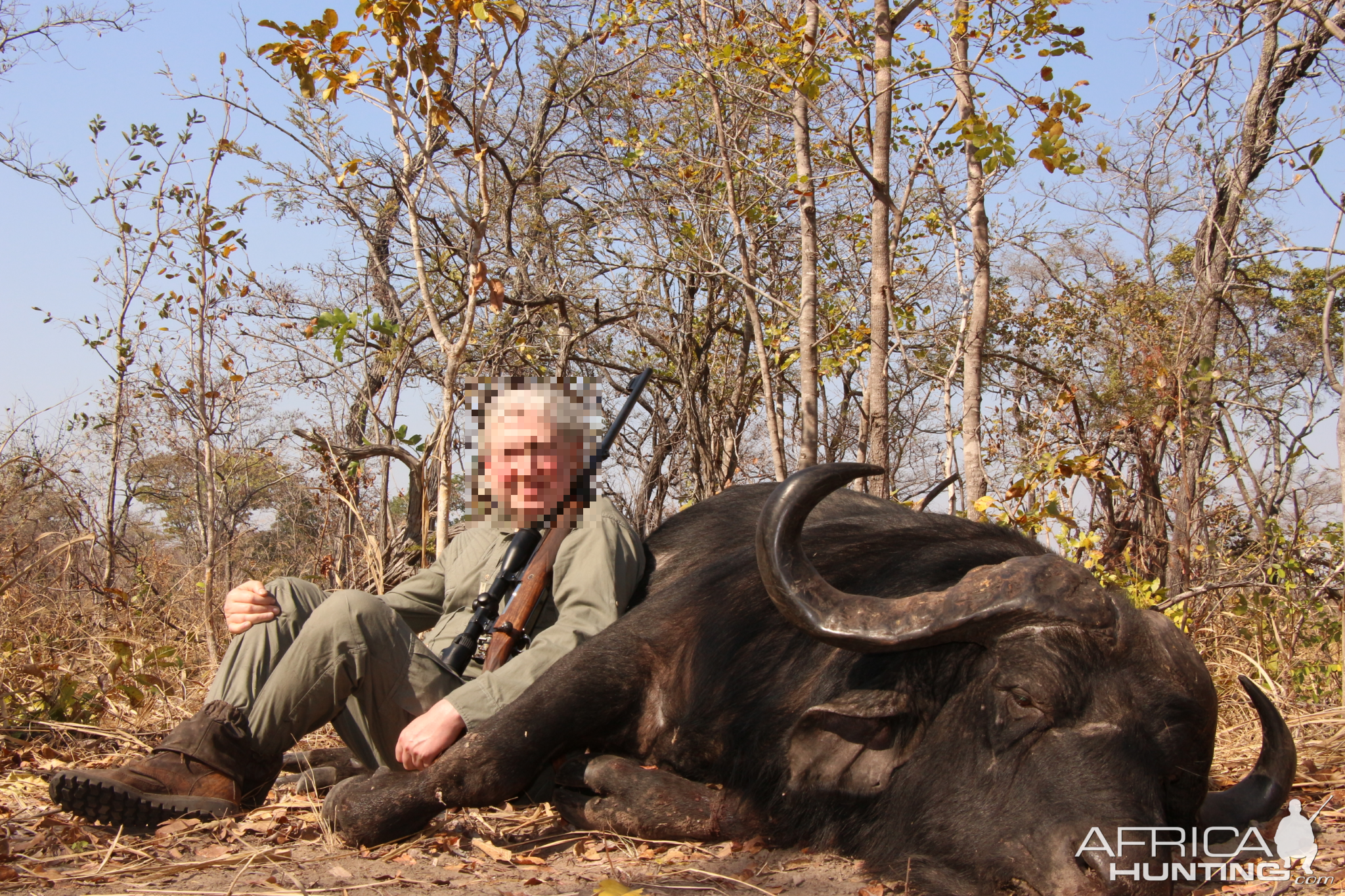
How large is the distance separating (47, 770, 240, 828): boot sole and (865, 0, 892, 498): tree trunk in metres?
3.77

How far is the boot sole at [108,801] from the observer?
2764 mm

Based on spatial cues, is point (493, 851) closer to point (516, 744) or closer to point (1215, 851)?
point (516, 744)

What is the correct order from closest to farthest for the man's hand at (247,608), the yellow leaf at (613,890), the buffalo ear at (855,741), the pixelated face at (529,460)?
the yellow leaf at (613,890) → the buffalo ear at (855,741) → the man's hand at (247,608) → the pixelated face at (529,460)

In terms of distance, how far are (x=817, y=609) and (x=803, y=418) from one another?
11.4ft

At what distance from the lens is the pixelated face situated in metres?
3.50

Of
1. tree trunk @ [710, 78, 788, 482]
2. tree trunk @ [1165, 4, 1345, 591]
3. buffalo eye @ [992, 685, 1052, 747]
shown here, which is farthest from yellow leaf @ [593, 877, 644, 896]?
tree trunk @ [1165, 4, 1345, 591]

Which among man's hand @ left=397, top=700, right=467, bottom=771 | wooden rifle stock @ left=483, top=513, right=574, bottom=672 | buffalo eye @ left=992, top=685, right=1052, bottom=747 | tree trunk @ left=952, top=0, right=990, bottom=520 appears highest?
tree trunk @ left=952, top=0, right=990, bottom=520

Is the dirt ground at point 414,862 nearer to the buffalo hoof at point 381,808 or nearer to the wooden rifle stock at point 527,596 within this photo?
the buffalo hoof at point 381,808

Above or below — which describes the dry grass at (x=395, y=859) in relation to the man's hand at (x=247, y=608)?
below

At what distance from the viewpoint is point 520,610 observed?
3398 mm

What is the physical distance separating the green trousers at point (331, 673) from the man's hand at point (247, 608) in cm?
3

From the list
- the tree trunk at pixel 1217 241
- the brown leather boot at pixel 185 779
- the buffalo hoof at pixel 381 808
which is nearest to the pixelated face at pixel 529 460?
the buffalo hoof at pixel 381 808

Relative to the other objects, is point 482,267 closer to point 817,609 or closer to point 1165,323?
point 817,609

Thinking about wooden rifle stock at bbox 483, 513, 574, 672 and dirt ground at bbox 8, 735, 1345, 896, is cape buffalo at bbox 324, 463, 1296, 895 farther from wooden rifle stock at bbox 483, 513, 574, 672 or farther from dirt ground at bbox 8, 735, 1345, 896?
wooden rifle stock at bbox 483, 513, 574, 672
